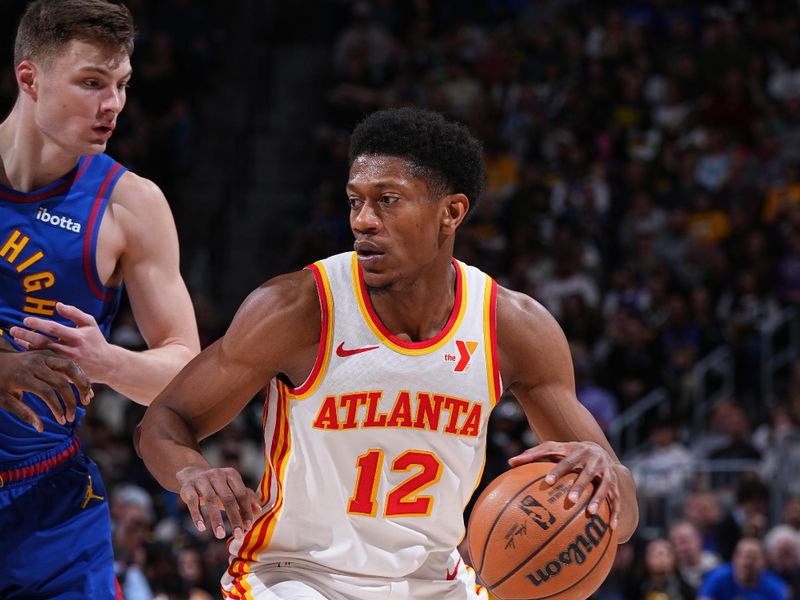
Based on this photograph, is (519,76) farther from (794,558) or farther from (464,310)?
(464,310)

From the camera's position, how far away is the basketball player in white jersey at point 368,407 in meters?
3.76

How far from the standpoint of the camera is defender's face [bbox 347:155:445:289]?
3756mm

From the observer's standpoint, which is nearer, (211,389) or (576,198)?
(211,389)

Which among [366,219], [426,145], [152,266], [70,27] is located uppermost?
[70,27]

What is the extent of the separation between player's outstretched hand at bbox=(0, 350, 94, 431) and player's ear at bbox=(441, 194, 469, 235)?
1147 millimetres

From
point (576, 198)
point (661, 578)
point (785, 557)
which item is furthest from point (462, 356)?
point (576, 198)

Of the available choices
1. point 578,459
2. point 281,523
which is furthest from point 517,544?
point 281,523

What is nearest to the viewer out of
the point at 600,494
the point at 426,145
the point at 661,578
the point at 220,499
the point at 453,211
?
the point at 220,499

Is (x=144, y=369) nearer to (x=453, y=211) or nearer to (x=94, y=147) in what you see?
(x=94, y=147)

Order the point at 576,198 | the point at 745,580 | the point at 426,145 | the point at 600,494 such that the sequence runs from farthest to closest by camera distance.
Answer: the point at 576,198
the point at 745,580
the point at 426,145
the point at 600,494

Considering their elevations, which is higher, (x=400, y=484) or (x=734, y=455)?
(x=400, y=484)

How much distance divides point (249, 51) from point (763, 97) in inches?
242

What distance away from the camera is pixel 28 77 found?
4000mm

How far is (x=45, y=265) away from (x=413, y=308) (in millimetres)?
1119
